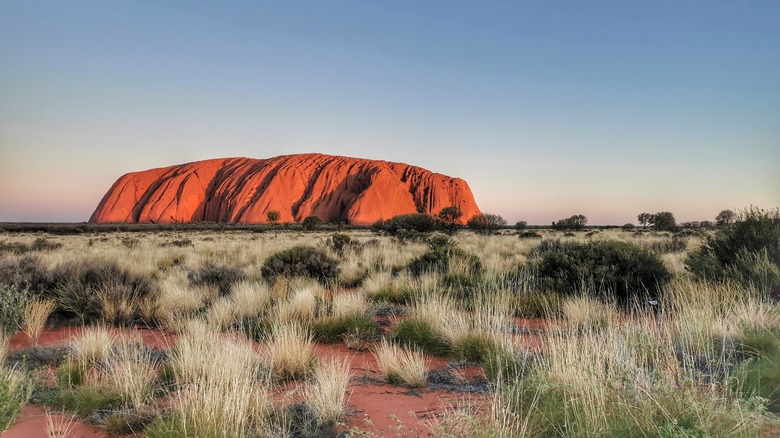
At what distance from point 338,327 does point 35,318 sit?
16.8 ft

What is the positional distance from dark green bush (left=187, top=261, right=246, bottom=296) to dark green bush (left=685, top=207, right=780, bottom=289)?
1049cm

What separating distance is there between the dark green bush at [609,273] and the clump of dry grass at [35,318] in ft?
31.7

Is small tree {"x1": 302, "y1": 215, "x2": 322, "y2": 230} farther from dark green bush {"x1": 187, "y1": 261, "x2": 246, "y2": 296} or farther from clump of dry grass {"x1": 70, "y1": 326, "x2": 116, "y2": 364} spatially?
clump of dry grass {"x1": 70, "y1": 326, "x2": 116, "y2": 364}

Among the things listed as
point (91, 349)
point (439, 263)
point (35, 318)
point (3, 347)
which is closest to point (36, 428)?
point (91, 349)

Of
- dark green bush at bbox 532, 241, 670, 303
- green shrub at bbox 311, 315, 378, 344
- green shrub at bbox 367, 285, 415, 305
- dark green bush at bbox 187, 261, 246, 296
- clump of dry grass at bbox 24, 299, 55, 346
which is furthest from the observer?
dark green bush at bbox 187, 261, 246, 296

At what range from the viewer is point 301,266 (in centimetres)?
1244

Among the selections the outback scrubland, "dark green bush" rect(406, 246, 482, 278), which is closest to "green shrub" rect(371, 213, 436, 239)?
"dark green bush" rect(406, 246, 482, 278)

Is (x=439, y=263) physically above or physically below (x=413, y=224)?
below

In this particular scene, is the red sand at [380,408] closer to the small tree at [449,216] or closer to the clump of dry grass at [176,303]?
the clump of dry grass at [176,303]

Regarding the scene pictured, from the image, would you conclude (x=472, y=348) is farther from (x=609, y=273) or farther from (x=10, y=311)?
(x=10, y=311)

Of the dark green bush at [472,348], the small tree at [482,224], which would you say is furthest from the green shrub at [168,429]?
the small tree at [482,224]

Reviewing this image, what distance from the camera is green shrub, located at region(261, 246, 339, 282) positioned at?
12.3 meters

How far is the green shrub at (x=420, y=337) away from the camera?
602 centimetres

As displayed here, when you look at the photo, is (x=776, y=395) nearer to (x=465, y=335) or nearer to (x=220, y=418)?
(x=465, y=335)
